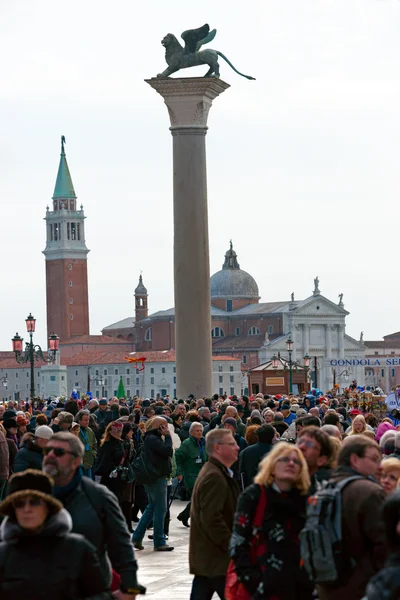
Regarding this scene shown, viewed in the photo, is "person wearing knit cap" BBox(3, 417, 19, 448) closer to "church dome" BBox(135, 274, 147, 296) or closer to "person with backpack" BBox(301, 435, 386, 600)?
"person with backpack" BBox(301, 435, 386, 600)

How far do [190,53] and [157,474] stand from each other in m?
20.2

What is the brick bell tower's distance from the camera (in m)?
157

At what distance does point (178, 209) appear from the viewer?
108 feet

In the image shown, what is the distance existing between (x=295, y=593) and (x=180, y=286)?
26.2 meters

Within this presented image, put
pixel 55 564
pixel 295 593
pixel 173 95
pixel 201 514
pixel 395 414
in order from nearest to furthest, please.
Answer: pixel 55 564 → pixel 295 593 → pixel 201 514 → pixel 395 414 → pixel 173 95

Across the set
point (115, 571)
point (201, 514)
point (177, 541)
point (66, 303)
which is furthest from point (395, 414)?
point (66, 303)

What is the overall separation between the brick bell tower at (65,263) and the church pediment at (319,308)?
21.3 metres

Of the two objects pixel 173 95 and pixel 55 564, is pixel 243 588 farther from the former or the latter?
pixel 173 95

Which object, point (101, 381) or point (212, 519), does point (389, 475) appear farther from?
point (101, 381)

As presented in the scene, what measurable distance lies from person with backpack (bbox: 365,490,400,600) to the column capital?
27773mm

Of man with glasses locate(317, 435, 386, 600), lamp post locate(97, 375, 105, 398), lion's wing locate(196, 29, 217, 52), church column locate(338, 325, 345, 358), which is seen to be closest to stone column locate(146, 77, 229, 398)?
lion's wing locate(196, 29, 217, 52)

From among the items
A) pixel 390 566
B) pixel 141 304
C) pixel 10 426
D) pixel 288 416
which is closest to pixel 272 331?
pixel 141 304

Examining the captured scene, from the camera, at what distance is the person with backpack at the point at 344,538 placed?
637 cm

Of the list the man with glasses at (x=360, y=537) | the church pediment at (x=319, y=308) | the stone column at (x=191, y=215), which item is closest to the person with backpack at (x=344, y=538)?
the man with glasses at (x=360, y=537)
